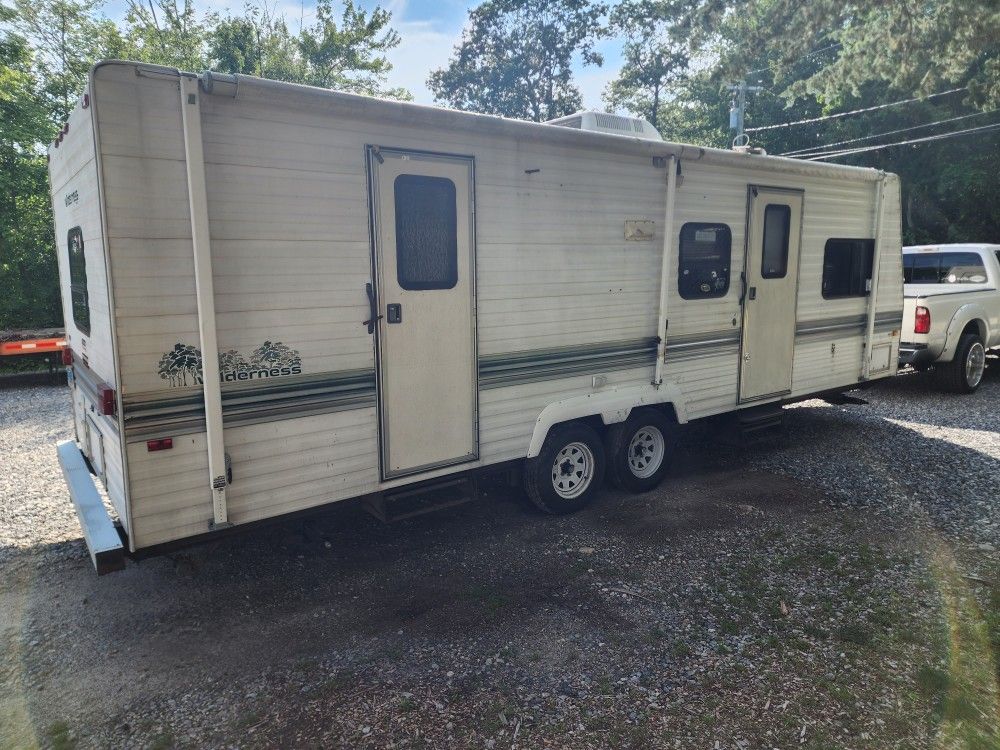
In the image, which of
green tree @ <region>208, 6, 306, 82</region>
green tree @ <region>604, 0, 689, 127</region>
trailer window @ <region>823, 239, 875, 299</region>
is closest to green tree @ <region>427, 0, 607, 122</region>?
green tree @ <region>604, 0, 689, 127</region>

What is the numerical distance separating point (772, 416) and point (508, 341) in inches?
132

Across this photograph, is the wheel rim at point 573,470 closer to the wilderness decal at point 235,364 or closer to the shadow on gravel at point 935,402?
the wilderness decal at point 235,364

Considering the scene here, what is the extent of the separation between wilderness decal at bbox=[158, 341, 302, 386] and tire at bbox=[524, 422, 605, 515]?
2.05 m

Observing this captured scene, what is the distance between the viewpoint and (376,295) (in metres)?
4.05

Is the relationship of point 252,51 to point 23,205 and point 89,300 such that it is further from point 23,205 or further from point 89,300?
point 89,300

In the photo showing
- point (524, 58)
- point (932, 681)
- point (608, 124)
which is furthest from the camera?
point (524, 58)

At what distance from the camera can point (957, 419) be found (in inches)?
326

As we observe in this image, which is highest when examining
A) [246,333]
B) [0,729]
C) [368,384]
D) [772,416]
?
[246,333]

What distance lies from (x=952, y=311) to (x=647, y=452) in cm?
609

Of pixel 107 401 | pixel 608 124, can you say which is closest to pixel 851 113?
pixel 608 124

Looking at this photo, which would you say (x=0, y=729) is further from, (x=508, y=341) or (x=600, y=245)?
(x=600, y=245)

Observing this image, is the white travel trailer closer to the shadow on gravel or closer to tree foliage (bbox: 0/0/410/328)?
the shadow on gravel

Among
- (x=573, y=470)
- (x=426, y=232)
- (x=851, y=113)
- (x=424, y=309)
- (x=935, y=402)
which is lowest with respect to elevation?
(x=935, y=402)

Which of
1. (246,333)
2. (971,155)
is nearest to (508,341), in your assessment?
(246,333)
